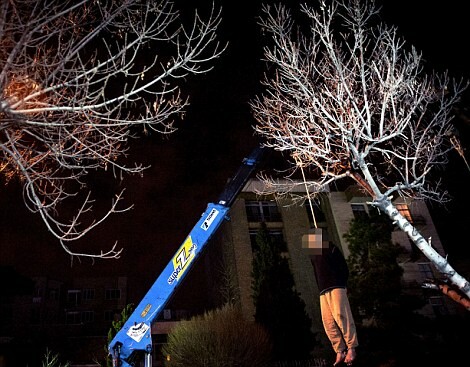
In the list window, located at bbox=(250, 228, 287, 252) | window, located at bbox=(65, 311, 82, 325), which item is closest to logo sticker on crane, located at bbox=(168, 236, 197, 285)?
window, located at bbox=(250, 228, 287, 252)

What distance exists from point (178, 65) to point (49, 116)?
2.58 meters

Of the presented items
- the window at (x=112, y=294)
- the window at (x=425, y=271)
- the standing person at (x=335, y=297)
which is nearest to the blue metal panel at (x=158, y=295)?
the standing person at (x=335, y=297)

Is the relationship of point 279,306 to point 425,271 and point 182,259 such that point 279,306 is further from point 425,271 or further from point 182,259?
point 182,259

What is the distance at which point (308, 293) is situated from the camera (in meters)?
27.0

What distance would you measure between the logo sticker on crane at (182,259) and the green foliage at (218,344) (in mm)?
8435

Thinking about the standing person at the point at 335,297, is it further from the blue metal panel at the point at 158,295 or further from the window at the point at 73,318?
the window at the point at 73,318

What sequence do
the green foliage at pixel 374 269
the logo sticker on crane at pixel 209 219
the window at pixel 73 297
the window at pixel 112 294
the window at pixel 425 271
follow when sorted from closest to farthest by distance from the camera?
the logo sticker on crane at pixel 209 219 < the green foliage at pixel 374 269 < the window at pixel 425 271 < the window at pixel 73 297 < the window at pixel 112 294

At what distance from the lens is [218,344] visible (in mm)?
17734

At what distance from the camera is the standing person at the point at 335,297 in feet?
18.1

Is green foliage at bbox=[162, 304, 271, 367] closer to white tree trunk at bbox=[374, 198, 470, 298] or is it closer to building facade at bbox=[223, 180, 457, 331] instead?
building facade at bbox=[223, 180, 457, 331]

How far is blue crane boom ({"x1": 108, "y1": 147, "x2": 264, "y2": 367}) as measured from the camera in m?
10.0

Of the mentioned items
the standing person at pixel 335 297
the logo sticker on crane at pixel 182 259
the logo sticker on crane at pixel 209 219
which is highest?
the logo sticker on crane at pixel 209 219

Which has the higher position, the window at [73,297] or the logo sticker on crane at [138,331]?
the window at [73,297]

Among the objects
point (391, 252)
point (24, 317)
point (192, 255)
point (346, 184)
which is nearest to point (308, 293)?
point (391, 252)
